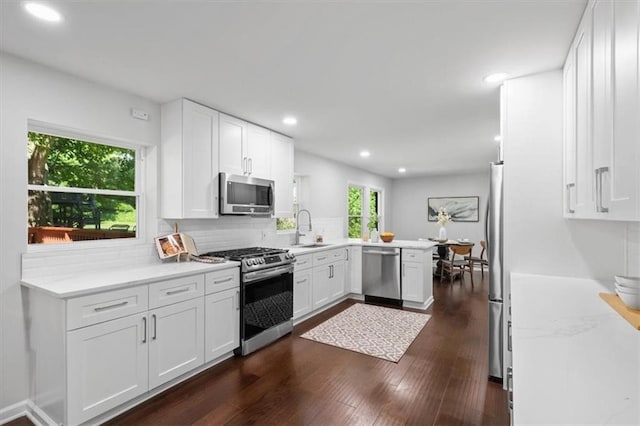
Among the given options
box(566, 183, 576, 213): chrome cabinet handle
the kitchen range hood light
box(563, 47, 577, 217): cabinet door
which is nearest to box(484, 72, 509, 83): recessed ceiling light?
box(563, 47, 577, 217): cabinet door

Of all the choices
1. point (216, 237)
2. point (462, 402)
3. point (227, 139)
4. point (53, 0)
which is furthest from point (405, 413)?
point (53, 0)

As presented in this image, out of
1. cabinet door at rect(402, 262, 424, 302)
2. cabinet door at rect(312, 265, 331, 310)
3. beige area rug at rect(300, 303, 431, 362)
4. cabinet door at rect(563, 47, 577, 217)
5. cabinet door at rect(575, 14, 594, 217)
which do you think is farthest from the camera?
cabinet door at rect(402, 262, 424, 302)

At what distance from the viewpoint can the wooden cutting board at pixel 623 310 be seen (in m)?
1.36

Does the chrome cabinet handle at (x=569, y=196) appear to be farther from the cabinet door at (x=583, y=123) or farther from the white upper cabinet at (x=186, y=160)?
the white upper cabinet at (x=186, y=160)

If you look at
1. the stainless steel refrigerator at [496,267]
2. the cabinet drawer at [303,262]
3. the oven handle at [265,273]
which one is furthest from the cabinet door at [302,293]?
the stainless steel refrigerator at [496,267]

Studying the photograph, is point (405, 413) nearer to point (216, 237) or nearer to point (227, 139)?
point (216, 237)

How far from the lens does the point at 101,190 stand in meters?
2.84

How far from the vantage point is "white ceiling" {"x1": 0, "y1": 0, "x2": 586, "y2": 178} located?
1728 millimetres

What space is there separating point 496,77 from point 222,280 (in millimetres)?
2875

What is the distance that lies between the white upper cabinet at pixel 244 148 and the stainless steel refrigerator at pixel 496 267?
8.24ft

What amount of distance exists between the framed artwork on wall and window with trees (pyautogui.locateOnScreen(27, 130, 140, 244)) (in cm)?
733

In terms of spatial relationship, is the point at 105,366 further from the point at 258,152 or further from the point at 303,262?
the point at 258,152

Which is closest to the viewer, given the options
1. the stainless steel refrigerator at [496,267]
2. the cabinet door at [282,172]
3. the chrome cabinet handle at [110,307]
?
the chrome cabinet handle at [110,307]

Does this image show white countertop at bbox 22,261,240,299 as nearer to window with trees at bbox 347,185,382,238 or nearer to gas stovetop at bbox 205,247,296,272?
gas stovetop at bbox 205,247,296,272
